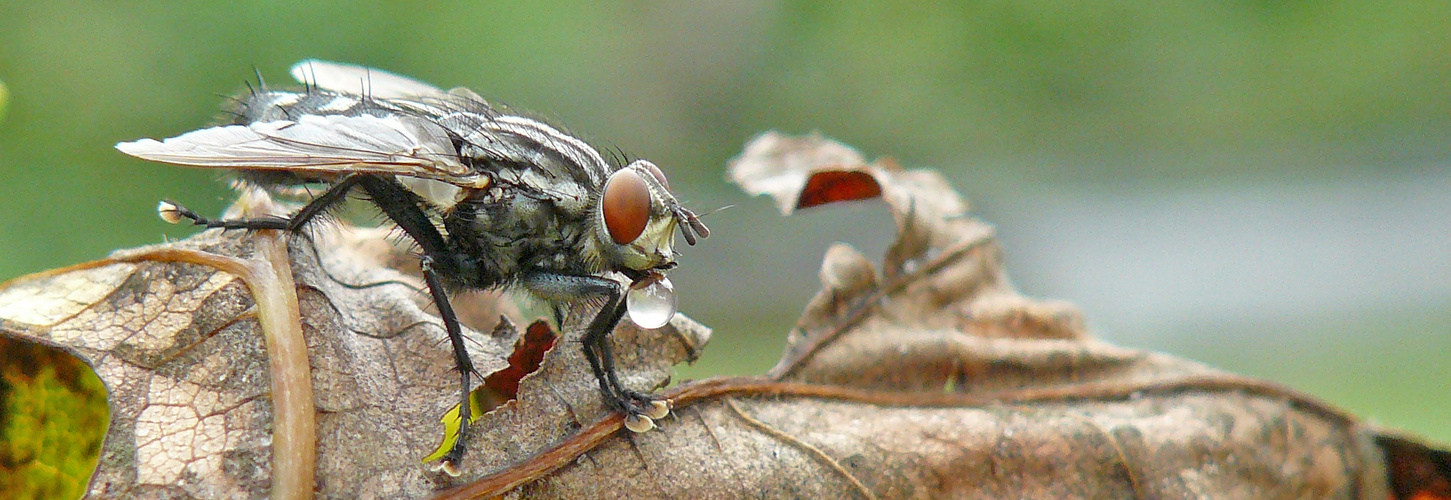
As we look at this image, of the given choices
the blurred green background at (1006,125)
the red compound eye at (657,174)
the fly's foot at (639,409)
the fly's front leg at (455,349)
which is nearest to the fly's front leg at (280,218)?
the fly's front leg at (455,349)

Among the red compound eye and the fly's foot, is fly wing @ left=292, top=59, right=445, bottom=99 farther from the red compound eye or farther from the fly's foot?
the fly's foot

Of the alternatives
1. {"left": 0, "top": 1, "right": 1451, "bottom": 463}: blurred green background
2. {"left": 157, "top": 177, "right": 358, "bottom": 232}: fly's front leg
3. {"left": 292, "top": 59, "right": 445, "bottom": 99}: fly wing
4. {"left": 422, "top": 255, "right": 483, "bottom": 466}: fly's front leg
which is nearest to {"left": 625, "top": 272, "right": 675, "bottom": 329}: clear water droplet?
{"left": 422, "top": 255, "right": 483, "bottom": 466}: fly's front leg

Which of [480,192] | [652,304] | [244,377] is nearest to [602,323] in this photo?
[652,304]

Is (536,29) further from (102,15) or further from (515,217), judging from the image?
(515,217)

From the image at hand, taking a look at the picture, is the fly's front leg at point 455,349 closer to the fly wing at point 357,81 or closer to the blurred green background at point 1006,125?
the fly wing at point 357,81

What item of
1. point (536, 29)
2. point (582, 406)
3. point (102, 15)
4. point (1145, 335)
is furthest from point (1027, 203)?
point (582, 406)

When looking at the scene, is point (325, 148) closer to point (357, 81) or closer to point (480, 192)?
point (480, 192)

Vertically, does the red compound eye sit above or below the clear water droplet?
above
